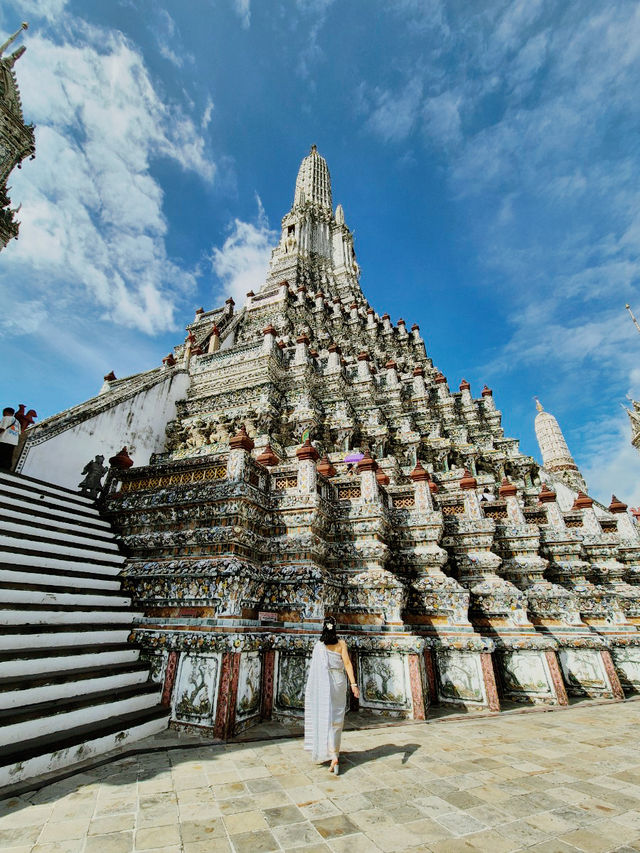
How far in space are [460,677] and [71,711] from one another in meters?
6.51

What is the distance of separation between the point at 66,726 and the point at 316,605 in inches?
147

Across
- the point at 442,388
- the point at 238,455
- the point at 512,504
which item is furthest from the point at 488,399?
the point at 238,455

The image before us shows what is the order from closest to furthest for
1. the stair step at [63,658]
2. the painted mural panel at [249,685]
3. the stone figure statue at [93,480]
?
1. the stair step at [63,658]
2. the painted mural panel at [249,685]
3. the stone figure statue at [93,480]

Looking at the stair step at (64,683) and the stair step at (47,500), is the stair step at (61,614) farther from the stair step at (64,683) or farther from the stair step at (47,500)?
the stair step at (47,500)

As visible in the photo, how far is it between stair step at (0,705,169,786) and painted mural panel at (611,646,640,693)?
1055 cm

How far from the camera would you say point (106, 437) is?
12.0 meters

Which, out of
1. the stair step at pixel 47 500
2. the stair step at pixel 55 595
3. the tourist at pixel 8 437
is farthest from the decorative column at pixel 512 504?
the tourist at pixel 8 437

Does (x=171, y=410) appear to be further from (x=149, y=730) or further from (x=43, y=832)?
(x=43, y=832)

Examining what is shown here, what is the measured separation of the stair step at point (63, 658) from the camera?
14.7 feet

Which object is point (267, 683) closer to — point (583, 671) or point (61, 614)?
point (61, 614)

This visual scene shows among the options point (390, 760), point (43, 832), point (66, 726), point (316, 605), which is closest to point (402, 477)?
point (316, 605)

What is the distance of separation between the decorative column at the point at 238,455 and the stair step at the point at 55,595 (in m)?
2.76

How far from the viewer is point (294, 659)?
654 centimetres

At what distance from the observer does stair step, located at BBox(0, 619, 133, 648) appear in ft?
15.7
